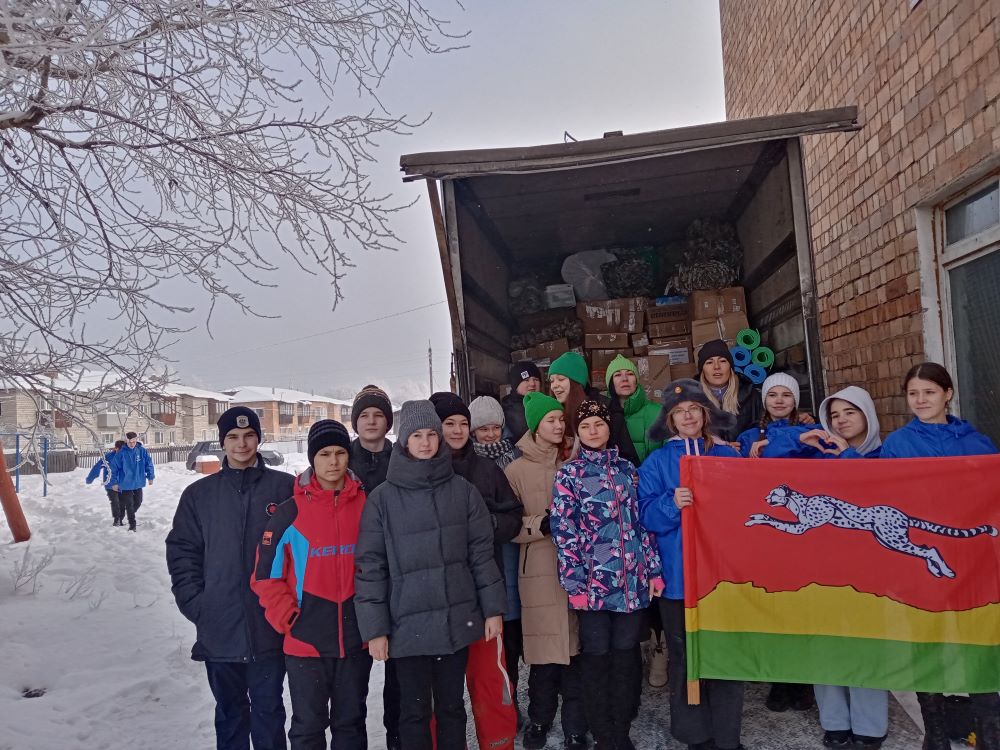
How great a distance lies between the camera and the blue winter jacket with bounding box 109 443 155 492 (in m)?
10.3

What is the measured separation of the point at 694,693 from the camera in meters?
3.00

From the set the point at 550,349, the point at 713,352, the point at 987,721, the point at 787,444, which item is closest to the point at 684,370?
the point at 550,349

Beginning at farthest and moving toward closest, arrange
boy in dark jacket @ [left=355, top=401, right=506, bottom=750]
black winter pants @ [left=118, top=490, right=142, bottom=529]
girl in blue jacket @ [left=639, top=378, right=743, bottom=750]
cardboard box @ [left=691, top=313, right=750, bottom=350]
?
1. black winter pants @ [left=118, top=490, right=142, bottom=529]
2. cardboard box @ [left=691, top=313, right=750, bottom=350]
3. girl in blue jacket @ [left=639, top=378, right=743, bottom=750]
4. boy in dark jacket @ [left=355, top=401, right=506, bottom=750]

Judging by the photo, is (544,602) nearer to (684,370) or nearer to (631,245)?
(684,370)

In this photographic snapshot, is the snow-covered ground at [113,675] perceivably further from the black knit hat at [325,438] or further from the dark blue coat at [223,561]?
the black knit hat at [325,438]

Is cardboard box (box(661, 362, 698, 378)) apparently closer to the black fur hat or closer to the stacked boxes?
the stacked boxes

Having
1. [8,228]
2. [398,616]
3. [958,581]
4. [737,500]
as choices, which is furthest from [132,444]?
[958,581]

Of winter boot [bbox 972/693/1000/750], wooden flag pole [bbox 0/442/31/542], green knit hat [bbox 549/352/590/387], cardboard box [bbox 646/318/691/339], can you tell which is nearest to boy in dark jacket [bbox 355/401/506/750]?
green knit hat [bbox 549/352/590/387]

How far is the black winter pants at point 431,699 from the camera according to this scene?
112 inches

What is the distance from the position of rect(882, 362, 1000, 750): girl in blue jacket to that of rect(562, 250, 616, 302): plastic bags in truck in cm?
406

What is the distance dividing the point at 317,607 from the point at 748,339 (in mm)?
4449

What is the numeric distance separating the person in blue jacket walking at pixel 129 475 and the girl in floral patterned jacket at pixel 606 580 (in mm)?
9474

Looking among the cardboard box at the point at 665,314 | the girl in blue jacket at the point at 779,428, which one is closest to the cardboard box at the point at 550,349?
the cardboard box at the point at 665,314

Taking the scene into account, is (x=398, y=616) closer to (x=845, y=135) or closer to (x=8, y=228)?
(x=8, y=228)
